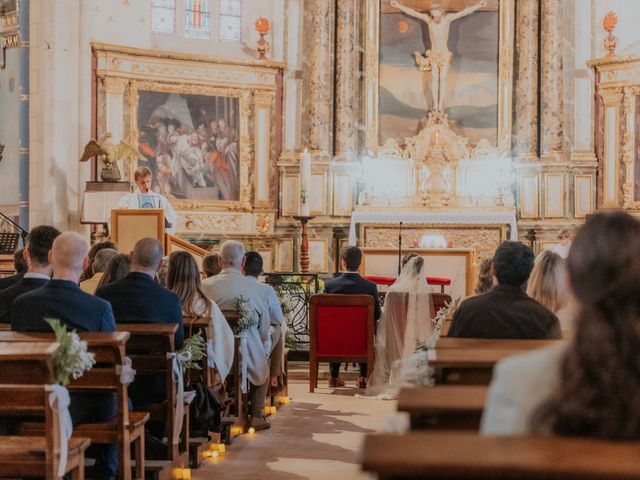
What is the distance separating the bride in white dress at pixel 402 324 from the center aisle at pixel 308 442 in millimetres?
429

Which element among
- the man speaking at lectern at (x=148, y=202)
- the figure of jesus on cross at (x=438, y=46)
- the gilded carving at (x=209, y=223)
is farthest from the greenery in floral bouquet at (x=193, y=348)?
the figure of jesus on cross at (x=438, y=46)

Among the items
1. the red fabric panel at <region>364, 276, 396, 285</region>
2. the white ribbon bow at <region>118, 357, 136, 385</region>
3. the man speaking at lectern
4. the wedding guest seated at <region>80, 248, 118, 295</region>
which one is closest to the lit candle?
the red fabric panel at <region>364, 276, 396, 285</region>

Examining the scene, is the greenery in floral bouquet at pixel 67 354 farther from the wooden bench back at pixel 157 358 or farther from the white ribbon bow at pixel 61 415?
the wooden bench back at pixel 157 358

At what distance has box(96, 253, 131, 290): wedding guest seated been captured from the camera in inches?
263

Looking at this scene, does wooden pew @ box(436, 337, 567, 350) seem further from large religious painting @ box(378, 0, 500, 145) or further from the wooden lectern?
large religious painting @ box(378, 0, 500, 145)

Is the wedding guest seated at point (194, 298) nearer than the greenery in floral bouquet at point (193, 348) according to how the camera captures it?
No

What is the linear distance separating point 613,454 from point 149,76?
14916mm

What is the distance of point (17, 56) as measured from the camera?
48.2ft

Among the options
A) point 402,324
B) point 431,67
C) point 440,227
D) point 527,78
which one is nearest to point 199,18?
point 431,67

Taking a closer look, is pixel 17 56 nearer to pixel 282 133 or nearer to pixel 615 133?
pixel 282 133

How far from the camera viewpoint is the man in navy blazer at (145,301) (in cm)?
600

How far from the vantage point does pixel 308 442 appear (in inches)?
297

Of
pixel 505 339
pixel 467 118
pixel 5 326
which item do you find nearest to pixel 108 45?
pixel 467 118

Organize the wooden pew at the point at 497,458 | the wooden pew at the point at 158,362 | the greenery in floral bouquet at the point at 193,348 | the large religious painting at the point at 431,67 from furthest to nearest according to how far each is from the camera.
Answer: the large religious painting at the point at 431,67 < the greenery in floral bouquet at the point at 193,348 < the wooden pew at the point at 158,362 < the wooden pew at the point at 497,458
